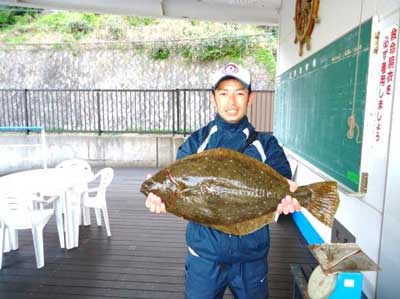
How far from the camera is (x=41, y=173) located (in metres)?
4.11

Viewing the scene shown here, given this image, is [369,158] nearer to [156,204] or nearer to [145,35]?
[156,204]

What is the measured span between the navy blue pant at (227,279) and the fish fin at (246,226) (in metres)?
0.19

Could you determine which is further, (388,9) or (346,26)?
(346,26)

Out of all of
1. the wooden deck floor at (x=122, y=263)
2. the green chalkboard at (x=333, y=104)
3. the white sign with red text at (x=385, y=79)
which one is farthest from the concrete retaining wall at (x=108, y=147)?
the white sign with red text at (x=385, y=79)

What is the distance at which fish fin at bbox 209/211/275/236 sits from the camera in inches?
61.3

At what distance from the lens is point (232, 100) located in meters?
1.65

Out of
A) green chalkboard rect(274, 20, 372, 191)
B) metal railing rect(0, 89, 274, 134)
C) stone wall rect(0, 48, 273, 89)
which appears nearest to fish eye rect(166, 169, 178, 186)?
green chalkboard rect(274, 20, 372, 191)

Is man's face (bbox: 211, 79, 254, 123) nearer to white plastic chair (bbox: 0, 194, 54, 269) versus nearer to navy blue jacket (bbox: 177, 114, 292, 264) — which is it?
navy blue jacket (bbox: 177, 114, 292, 264)

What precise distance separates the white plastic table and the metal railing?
5500 millimetres

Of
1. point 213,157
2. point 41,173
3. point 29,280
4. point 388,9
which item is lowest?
point 29,280

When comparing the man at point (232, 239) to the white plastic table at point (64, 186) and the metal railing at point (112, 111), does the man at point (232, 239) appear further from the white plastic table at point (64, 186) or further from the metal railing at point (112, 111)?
the metal railing at point (112, 111)

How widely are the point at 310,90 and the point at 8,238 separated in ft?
12.4

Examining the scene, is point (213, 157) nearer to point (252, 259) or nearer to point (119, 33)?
point (252, 259)

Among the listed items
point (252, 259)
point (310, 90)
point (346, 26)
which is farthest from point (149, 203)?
point (310, 90)
